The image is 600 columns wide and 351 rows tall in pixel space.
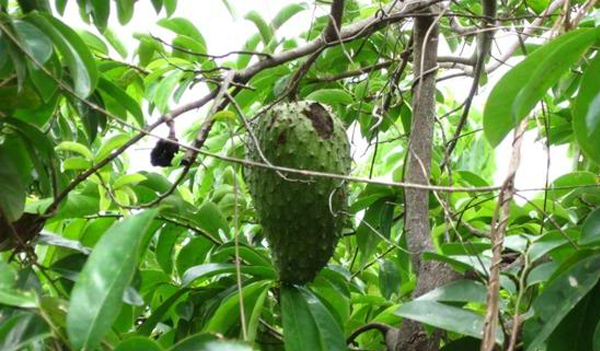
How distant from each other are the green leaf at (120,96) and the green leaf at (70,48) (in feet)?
0.56

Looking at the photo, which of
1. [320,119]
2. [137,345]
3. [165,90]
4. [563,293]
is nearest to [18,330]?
[137,345]

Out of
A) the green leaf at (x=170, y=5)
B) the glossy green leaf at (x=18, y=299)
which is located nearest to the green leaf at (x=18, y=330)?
the glossy green leaf at (x=18, y=299)

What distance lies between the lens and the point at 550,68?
92 centimetres

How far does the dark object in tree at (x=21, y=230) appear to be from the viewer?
1227mm

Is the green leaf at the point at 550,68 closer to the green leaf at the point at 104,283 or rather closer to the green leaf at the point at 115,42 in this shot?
the green leaf at the point at 104,283

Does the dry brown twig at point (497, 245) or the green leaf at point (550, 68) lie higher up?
the green leaf at point (550, 68)

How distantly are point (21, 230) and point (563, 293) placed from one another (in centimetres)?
74

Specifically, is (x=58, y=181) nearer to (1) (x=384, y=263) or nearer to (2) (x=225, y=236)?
(2) (x=225, y=236)

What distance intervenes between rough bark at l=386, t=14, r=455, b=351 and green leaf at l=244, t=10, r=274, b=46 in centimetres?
41

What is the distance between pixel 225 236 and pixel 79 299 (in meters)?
0.89

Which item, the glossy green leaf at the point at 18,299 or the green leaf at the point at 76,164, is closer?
the glossy green leaf at the point at 18,299

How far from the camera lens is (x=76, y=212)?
1.47 m

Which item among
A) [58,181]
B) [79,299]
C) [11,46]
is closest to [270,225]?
[58,181]

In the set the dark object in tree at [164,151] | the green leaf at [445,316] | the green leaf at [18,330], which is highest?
the dark object in tree at [164,151]
